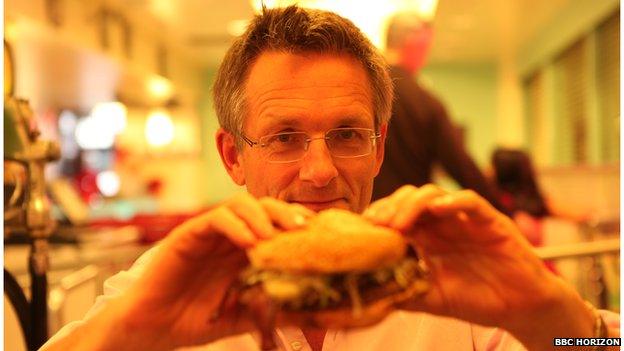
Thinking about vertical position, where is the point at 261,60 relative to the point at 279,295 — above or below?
above

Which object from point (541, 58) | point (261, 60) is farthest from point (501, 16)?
point (261, 60)

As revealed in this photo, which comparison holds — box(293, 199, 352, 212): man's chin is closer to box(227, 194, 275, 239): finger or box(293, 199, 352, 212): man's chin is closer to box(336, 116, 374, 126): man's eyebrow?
box(336, 116, 374, 126): man's eyebrow

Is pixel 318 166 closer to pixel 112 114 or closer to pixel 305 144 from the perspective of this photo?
pixel 305 144

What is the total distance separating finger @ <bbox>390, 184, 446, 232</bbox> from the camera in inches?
31.8

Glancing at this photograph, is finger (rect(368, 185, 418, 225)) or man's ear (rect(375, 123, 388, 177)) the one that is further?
man's ear (rect(375, 123, 388, 177))

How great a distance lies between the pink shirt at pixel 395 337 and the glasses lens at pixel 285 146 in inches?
11.1

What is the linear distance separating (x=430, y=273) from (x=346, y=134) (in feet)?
1.04

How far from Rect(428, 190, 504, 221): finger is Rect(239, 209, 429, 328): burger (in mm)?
83

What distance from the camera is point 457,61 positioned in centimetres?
1130

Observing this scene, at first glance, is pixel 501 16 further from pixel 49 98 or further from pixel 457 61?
pixel 49 98

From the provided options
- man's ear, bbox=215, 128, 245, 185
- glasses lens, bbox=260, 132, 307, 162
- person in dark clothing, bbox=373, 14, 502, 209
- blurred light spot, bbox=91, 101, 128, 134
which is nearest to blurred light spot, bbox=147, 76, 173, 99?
blurred light spot, bbox=91, 101, 128, 134

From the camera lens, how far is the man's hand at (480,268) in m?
0.81

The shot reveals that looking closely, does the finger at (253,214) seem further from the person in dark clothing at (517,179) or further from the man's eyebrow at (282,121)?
the person in dark clothing at (517,179)

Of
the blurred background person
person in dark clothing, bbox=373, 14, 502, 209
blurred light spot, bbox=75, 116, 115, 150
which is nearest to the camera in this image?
person in dark clothing, bbox=373, 14, 502, 209
